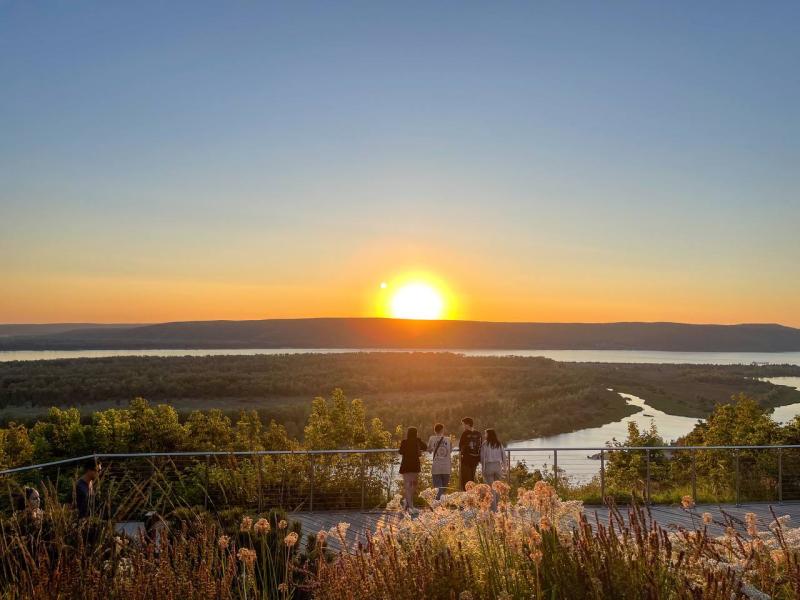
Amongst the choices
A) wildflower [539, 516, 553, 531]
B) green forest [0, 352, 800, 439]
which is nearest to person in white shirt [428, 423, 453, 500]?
wildflower [539, 516, 553, 531]

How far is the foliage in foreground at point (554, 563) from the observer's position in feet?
10.5

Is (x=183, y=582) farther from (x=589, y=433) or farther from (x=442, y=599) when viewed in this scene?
(x=589, y=433)

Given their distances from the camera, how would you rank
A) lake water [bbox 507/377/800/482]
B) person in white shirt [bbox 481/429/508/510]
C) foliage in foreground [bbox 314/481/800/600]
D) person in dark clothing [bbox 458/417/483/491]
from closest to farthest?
foliage in foreground [bbox 314/481/800/600], person in white shirt [bbox 481/429/508/510], person in dark clothing [bbox 458/417/483/491], lake water [bbox 507/377/800/482]

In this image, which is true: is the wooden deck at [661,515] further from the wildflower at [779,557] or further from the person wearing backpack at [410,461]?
the wildflower at [779,557]

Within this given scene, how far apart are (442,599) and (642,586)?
0.88m

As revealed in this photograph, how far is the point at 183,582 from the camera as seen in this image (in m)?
3.43

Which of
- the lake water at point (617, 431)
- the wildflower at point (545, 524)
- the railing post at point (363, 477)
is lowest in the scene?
the lake water at point (617, 431)

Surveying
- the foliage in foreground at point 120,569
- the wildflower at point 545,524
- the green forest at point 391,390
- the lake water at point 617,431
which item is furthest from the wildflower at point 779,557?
the green forest at point 391,390

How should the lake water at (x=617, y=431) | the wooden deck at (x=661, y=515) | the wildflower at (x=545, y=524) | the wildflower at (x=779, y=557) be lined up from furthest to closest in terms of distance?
1. the lake water at (x=617, y=431)
2. the wooden deck at (x=661, y=515)
3. the wildflower at (x=545, y=524)
4. the wildflower at (x=779, y=557)

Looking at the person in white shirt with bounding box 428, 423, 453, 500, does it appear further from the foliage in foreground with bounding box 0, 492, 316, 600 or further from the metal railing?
the foliage in foreground with bounding box 0, 492, 316, 600

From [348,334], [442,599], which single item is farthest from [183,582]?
[348,334]

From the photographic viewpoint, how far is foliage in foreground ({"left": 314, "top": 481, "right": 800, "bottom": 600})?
319 cm

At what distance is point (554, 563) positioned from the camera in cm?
349

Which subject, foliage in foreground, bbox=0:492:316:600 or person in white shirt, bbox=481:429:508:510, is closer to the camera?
foliage in foreground, bbox=0:492:316:600
